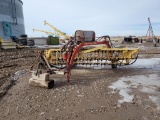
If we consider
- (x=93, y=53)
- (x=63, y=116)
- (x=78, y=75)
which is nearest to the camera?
(x=63, y=116)

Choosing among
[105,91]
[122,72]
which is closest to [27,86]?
[105,91]

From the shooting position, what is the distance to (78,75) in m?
9.88

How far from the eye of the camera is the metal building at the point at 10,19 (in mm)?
40719

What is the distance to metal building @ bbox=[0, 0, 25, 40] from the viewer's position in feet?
134

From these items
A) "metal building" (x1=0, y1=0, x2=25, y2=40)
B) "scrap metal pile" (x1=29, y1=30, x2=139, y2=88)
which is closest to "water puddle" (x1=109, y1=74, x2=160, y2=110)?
"scrap metal pile" (x1=29, y1=30, x2=139, y2=88)

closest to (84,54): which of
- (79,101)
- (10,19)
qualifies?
(79,101)

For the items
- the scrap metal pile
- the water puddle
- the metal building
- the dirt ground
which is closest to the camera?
the dirt ground

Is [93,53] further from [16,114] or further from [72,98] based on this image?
[16,114]

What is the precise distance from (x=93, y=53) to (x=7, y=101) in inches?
248

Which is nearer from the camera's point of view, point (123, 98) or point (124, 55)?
point (123, 98)

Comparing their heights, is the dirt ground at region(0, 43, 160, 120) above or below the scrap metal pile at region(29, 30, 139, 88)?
below

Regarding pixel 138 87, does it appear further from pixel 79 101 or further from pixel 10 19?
pixel 10 19

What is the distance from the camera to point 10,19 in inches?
1729

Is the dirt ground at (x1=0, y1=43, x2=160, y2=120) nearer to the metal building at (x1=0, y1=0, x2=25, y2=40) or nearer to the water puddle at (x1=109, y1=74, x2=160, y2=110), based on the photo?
the water puddle at (x1=109, y1=74, x2=160, y2=110)
